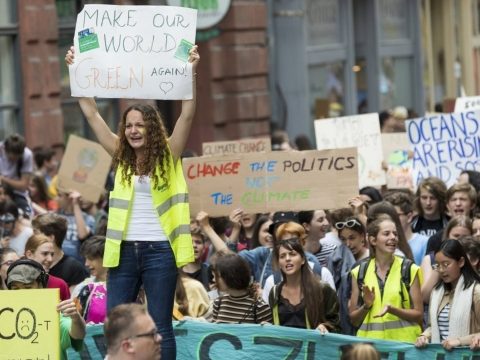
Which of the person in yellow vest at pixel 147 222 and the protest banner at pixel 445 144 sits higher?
the protest banner at pixel 445 144

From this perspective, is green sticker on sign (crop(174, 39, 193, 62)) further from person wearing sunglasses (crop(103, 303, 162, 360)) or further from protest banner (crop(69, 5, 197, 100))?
person wearing sunglasses (crop(103, 303, 162, 360))

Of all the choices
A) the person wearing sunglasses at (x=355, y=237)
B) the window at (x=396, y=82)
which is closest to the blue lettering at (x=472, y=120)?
the person wearing sunglasses at (x=355, y=237)

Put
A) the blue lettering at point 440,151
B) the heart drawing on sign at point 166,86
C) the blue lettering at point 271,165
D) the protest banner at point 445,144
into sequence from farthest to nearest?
1. the blue lettering at point 440,151
2. the protest banner at point 445,144
3. the blue lettering at point 271,165
4. the heart drawing on sign at point 166,86

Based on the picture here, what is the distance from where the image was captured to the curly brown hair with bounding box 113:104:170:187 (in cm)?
926

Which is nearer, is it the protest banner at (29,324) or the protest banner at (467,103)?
the protest banner at (29,324)

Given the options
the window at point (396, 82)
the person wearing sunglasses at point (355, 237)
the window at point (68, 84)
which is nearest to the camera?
the person wearing sunglasses at point (355, 237)

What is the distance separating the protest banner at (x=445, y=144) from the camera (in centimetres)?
1505

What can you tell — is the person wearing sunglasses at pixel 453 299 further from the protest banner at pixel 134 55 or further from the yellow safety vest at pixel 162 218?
the protest banner at pixel 134 55

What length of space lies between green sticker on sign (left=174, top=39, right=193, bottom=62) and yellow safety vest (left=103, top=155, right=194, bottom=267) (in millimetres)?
818

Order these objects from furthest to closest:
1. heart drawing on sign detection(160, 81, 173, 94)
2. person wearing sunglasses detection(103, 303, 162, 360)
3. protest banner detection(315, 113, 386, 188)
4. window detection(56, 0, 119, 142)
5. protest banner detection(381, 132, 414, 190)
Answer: window detection(56, 0, 119, 142)
protest banner detection(381, 132, 414, 190)
protest banner detection(315, 113, 386, 188)
heart drawing on sign detection(160, 81, 173, 94)
person wearing sunglasses detection(103, 303, 162, 360)

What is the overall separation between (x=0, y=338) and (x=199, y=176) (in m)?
3.86

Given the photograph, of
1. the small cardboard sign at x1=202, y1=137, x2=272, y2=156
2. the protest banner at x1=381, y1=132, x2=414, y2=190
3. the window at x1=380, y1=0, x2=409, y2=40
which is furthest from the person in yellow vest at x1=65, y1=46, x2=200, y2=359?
the window at x1=380, y1=0, x2=409, y2=40

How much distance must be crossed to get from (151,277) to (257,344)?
4.21 ft

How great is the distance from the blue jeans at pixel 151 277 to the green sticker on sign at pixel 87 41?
4.40ft
